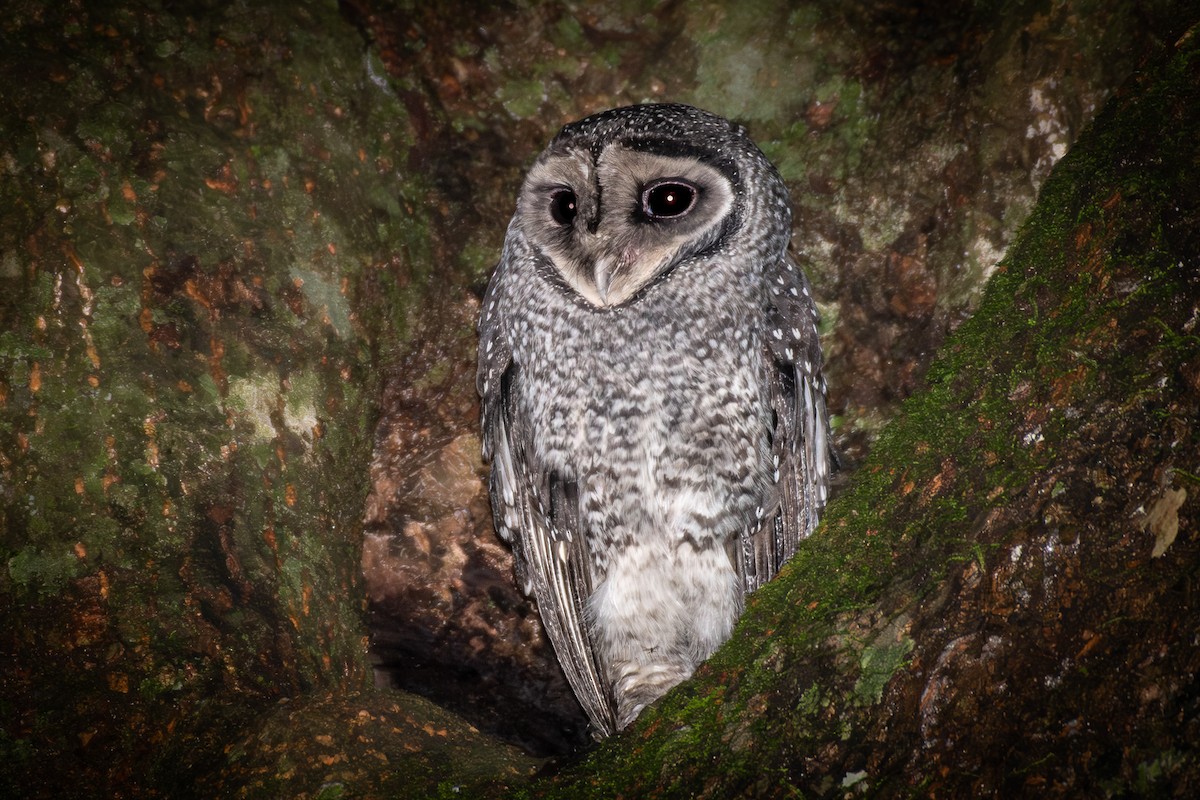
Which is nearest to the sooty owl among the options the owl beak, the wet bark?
the owl beak

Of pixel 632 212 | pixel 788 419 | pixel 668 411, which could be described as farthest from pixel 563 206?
pixel 788 419

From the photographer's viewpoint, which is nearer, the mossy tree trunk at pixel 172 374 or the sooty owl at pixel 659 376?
the mossy tree trunk at pixel 172 374

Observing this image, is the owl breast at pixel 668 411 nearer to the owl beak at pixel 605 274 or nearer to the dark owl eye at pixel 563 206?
the owl beak at pixel 605 274

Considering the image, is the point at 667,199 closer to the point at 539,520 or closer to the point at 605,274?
the point at 605,274

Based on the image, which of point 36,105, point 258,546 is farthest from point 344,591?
point 36,105

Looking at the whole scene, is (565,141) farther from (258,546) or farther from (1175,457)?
(1175,457)

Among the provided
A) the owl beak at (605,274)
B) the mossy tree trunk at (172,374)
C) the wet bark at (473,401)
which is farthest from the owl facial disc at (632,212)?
the mossy tree trunk at (172,374)

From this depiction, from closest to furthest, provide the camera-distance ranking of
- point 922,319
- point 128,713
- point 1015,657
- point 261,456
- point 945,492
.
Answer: point 1015,657 → point 945,492 → point 128,713 → point 261,456 → point 922,319
